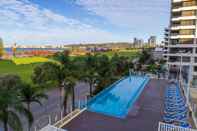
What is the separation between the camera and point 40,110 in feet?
75.1

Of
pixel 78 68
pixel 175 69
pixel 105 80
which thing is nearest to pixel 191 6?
pixel 175 69

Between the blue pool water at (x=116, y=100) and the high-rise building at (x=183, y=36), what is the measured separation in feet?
50.6

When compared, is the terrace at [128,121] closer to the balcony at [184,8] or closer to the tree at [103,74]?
the tree at [103,74]

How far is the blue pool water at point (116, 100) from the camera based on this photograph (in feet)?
56.0

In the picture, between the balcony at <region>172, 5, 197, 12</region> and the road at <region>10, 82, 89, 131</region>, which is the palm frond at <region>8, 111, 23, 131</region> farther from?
the balcony at <region>172, 5, 197, 12</region>

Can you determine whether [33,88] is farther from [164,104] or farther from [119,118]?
[164,104]

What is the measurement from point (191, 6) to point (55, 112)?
3416 centimetres

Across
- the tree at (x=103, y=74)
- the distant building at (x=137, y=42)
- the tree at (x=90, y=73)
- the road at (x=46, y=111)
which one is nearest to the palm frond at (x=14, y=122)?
the road at (x=46, y=111)

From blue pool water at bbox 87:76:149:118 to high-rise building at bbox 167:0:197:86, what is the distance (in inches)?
607

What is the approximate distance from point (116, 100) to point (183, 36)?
26.5 m

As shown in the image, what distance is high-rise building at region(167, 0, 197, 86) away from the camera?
39594 millimetres

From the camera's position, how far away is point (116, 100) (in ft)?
74.6

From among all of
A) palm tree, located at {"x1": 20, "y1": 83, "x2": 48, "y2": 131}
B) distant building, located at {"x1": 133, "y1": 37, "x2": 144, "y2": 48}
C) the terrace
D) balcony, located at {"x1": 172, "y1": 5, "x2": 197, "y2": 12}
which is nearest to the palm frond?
the terrace

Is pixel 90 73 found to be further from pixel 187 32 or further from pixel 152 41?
pixel 152 41
